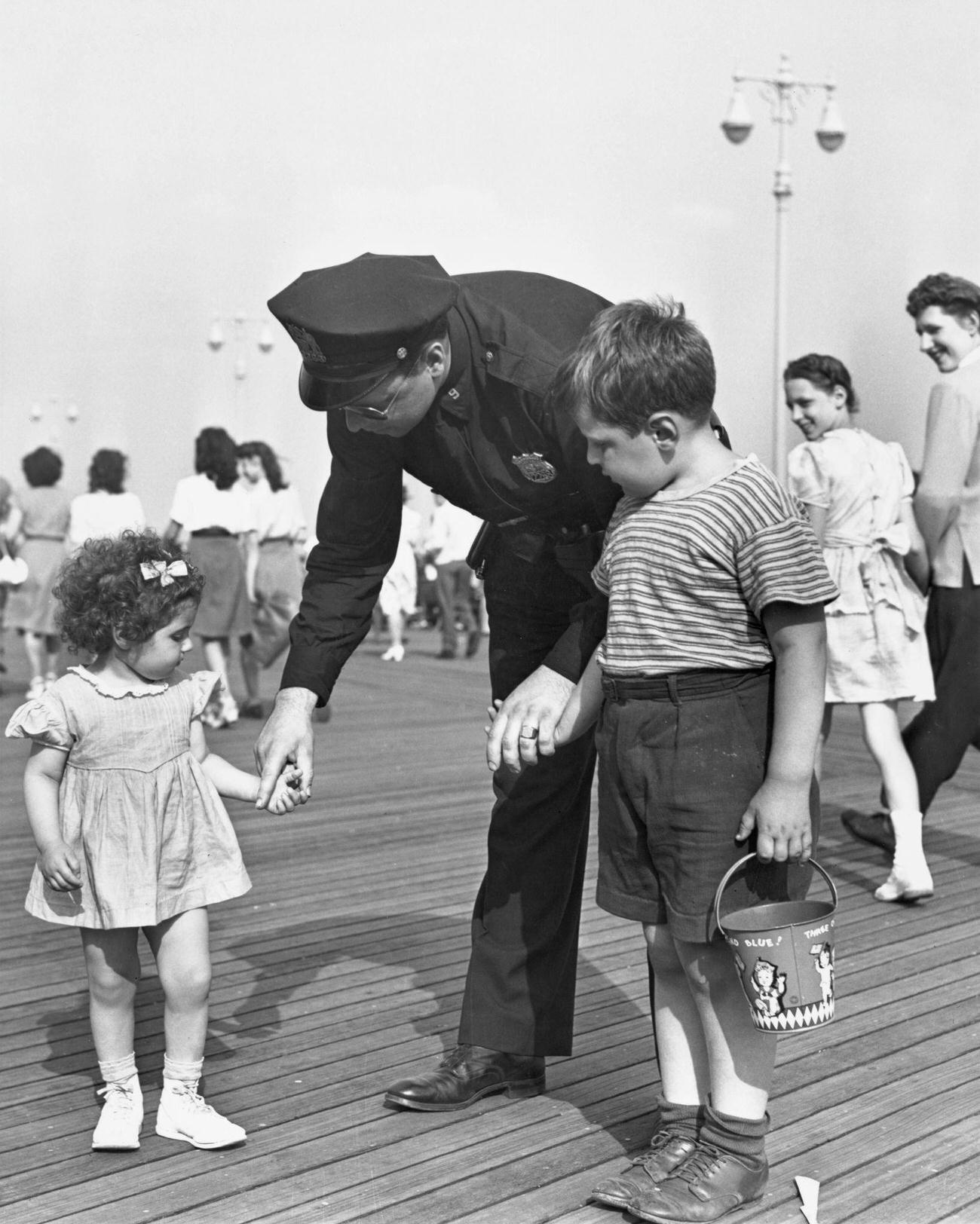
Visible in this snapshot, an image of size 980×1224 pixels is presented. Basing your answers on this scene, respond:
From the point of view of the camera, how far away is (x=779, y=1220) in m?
2.48

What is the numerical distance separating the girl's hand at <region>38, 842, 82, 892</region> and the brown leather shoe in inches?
41.7

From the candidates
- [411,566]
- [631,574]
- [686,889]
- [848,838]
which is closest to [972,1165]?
[686,889]

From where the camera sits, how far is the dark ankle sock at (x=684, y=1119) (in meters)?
2.53

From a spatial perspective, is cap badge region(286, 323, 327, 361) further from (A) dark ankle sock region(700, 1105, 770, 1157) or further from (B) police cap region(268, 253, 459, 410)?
(A) dark ankle sock region(700, 1105, 770, 1157)

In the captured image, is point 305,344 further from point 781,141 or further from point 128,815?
point 781,141

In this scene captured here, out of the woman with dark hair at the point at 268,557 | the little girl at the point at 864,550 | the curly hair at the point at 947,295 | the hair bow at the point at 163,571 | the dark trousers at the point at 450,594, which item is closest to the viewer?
the hair bow at the point at 163,571

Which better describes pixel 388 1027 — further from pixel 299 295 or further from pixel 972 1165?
pixel 299 295

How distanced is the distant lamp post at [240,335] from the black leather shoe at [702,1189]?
20.8 m

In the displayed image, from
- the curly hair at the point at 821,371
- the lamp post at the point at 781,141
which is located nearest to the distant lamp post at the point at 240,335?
the lamp post at the point at 781,141

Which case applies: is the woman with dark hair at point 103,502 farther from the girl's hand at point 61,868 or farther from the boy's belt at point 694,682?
the boy's belt at point 694,682

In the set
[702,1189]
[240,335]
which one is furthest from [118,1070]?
[240,335]

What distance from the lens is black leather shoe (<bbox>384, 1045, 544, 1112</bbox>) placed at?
297 centimetres

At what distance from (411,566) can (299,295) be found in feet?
38.0

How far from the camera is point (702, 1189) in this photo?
8.00 ft
